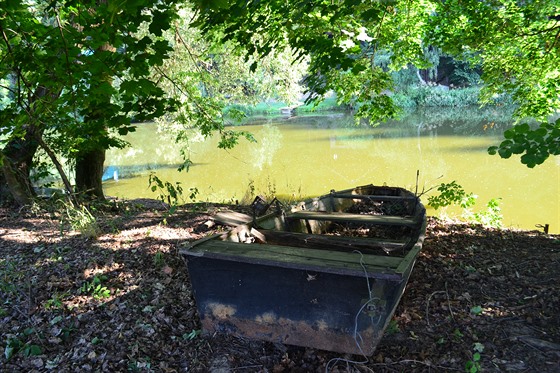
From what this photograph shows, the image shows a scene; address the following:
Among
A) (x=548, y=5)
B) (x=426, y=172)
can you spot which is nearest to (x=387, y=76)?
(x=548, y=5)

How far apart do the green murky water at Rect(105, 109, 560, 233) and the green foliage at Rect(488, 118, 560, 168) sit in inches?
271

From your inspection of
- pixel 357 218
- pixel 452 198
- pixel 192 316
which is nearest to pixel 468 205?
pixel 452 198

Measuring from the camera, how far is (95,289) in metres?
4.05

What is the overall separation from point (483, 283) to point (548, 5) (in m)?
5.72

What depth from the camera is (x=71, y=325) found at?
11.9 ft

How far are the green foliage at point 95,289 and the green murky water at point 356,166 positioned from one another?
6.65 meters

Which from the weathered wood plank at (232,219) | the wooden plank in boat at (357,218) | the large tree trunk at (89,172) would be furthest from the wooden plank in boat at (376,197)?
the large tree trunk at (89,172)

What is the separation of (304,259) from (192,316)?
1.43 meters

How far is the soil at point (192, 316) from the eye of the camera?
314 centimetres

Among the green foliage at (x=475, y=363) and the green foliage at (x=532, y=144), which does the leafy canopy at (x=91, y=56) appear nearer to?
the green foliage at (x=532, y=144)

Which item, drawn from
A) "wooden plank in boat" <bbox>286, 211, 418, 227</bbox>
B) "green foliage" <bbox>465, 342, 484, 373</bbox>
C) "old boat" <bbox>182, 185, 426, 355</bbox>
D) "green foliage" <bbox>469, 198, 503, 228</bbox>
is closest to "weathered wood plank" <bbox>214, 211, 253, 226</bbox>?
"wooden plank in boat" <bbox>286, 211, 418, 227</bbox>

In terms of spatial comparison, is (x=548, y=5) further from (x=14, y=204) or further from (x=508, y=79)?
(x=14, y=204)

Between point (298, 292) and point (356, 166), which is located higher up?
point (298, 292)

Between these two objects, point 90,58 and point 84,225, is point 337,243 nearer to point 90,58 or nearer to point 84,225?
point 90,58
